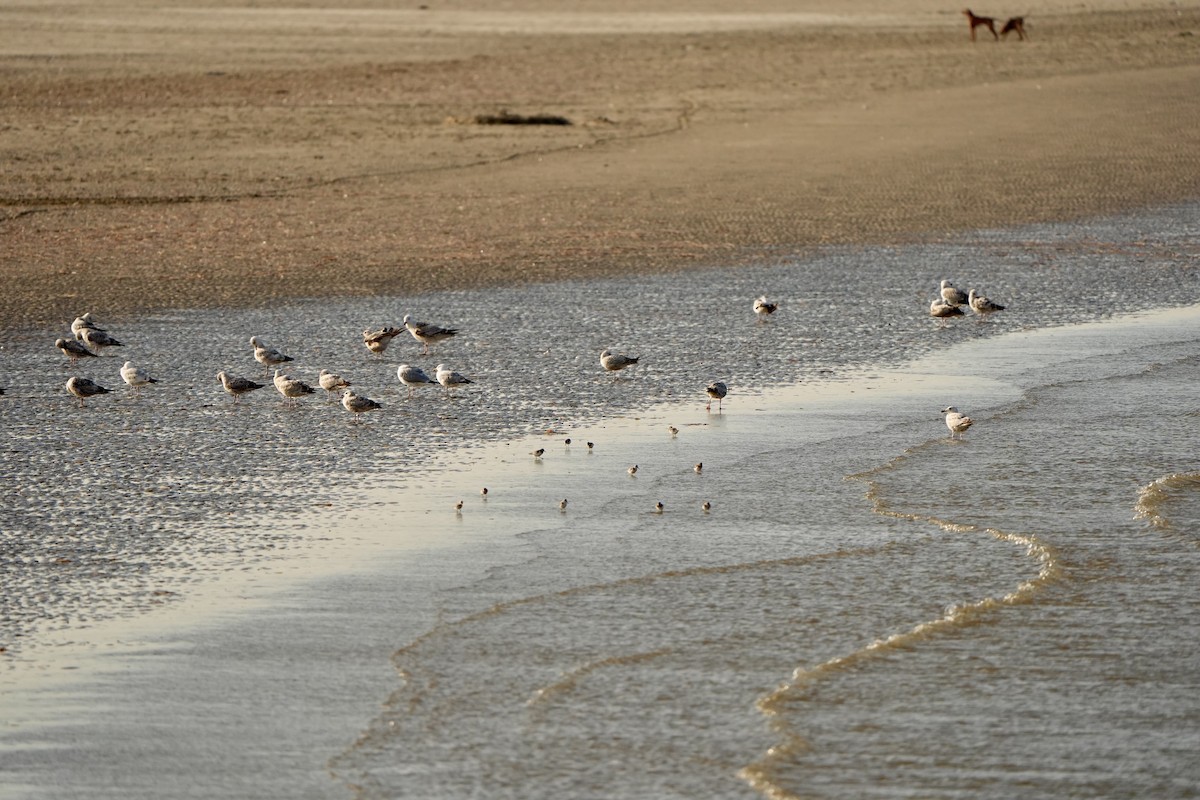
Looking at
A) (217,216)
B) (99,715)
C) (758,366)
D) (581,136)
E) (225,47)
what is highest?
(225,47)

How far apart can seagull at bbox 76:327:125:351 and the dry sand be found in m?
1.30

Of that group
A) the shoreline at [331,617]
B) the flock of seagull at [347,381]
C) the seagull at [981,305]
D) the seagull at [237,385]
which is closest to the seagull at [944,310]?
the flock of seagull at [347,381]

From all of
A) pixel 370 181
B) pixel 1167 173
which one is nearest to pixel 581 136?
pixel 370 181

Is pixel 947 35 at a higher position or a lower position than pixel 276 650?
higher

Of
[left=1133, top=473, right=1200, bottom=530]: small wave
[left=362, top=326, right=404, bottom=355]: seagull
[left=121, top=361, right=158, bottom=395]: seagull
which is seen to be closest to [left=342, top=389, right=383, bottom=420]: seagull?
[left=121, top=361, right=158, bottom=395]: seagull

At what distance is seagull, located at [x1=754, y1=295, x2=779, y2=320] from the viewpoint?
1274cm

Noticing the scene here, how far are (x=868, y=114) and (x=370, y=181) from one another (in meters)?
9.35

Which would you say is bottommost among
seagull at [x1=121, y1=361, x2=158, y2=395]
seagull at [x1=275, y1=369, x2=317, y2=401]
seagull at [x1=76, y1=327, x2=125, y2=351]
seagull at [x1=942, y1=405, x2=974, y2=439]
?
seagull at [x1=942, y1=405, x2=974, y2=439]

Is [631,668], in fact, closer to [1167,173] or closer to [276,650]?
[276,650]

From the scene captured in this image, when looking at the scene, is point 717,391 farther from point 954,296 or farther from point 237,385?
point 954,296

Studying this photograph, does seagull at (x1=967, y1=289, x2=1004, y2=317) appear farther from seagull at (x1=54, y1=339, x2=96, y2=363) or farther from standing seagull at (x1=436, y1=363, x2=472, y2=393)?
seagull at (x1=54, y1=339, x2=96, y2=363)

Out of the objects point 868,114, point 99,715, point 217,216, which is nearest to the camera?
point 99,715

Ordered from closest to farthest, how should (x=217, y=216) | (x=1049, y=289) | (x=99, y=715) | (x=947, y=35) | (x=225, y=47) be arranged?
(x=99, y=715), (x=1049, y=289), (x=217, y=216), (x=225, y=47), (x=947, y=35)

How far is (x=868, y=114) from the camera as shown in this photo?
88.0 feet
